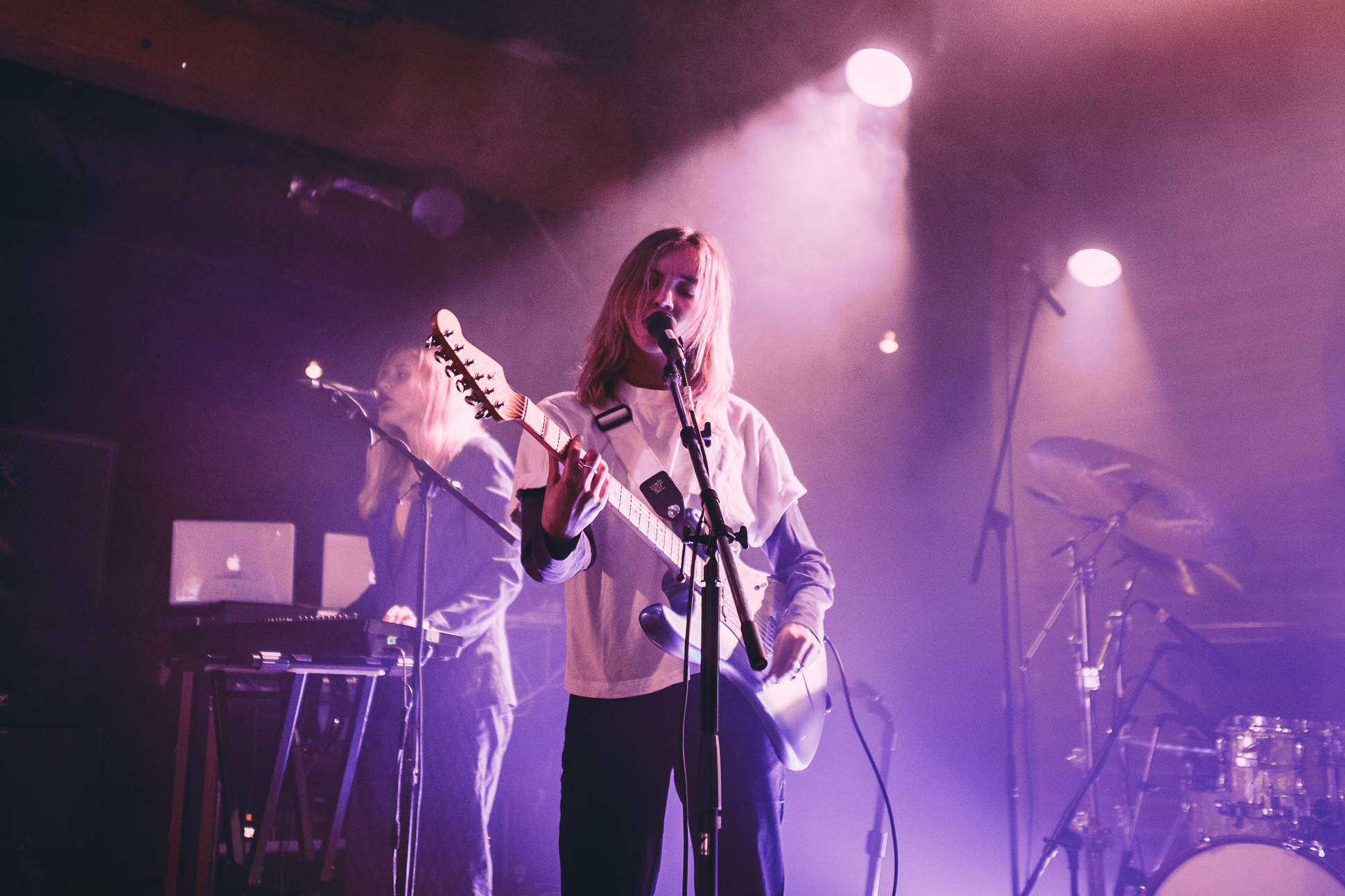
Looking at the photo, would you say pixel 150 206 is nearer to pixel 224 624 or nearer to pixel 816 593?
pixel 224 624

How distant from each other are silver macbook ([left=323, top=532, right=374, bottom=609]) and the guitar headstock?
3106mm

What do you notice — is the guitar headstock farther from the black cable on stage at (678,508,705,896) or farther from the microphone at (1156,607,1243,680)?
the microphone at (1156,607,1243,680)

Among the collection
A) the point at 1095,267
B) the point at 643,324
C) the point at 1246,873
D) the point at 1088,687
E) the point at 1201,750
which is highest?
the point at 1095,267

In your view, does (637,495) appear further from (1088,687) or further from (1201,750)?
(1201,750)

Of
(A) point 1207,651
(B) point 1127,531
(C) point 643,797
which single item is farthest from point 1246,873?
(C) point 643,797

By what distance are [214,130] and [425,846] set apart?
11.7 feet

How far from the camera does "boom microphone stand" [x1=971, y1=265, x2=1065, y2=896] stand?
13.2 feet

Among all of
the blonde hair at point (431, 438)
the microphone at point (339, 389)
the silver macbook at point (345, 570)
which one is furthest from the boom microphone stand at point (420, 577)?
the silver macbook at point (345, 570)

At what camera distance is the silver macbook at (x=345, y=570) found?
4691 mm

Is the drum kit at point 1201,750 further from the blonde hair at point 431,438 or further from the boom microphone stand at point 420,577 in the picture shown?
the blonde hair at point 431,438

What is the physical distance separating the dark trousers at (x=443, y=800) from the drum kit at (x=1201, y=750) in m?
1.90

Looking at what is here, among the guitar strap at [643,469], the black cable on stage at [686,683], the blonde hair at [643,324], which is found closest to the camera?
the black cable on stage at [686,683]

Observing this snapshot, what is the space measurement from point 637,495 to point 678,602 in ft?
0.99

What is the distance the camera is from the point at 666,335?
187 centimetres
